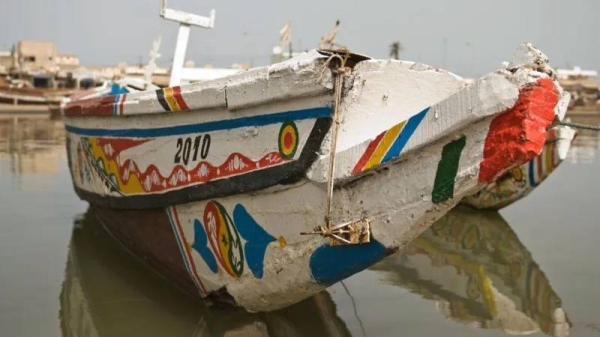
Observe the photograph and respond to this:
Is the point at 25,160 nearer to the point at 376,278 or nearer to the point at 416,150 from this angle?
the point at 376,278

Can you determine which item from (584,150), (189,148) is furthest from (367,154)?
(584,150)

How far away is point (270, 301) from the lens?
3.61 meters

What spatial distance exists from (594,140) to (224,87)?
21.3 metres

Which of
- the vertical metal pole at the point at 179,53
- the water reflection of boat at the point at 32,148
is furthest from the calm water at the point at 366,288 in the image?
the water reflection of boat at the point at 32,148

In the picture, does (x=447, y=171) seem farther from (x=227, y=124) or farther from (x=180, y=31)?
(x=180, y=31)

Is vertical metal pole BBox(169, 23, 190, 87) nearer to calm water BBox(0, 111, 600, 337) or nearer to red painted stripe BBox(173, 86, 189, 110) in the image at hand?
calm water BBox(0, 111, 600, 337)

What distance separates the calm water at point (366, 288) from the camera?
4.02m

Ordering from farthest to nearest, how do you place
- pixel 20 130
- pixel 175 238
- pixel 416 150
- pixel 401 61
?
pixel 20 130 → pixel 175 238 → pixel 401 61 → pixel 416 150

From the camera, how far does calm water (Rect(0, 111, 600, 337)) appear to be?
4016 mm

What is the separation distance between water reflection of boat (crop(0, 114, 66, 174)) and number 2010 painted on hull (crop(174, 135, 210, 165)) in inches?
308

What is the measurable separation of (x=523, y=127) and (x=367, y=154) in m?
0.67

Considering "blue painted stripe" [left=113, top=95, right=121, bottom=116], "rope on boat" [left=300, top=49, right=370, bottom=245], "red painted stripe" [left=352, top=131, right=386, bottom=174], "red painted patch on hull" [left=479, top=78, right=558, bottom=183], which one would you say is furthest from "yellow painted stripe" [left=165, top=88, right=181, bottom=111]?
"red painted patch on hull" [left=479, top=78, right=558, bottom=183]

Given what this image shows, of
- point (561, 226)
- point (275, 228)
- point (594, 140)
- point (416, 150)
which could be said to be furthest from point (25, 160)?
point (594, 140)

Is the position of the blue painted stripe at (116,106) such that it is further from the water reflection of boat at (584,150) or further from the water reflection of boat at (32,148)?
the water reflection of boat at (584,150)
